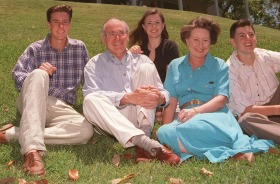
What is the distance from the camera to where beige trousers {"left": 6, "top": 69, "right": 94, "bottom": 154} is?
4.55 m

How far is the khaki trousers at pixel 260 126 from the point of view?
193 inches

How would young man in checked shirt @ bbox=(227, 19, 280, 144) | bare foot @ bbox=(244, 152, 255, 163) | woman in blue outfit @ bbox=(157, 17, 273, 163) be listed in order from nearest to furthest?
bare foot @ bbox=(244, 152, 255, 163) < woman in blue outfit @ bbox=(157, 17, 273, 163) < young man in checked shirt @ bbox=(227, 19, 280, 144)

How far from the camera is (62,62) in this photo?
19.8 feet

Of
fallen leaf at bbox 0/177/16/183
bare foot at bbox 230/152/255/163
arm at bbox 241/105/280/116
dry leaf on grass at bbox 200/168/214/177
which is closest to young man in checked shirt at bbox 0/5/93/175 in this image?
fallen leaf at bbox 0/177/16/183

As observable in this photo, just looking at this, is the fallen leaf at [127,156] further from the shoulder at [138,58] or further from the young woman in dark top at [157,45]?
the young woman in dark top at [157,45]

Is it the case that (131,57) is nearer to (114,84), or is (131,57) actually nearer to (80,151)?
(114,84)

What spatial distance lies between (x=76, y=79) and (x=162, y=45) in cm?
164

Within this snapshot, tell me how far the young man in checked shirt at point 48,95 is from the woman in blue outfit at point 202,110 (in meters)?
1.15

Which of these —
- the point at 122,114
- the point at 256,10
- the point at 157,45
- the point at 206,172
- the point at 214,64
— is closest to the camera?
the point at 206,172

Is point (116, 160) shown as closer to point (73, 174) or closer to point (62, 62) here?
point (73, 174)

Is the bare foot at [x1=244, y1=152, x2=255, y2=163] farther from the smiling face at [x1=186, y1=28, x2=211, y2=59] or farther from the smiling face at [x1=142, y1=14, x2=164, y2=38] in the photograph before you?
the smiling face at [x1=142, y1=14, x2=164, y2=38]

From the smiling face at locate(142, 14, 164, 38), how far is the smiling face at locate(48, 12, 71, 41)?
1.43 m

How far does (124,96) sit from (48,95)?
131 centimetres

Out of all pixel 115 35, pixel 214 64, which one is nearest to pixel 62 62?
pixel 115 35
